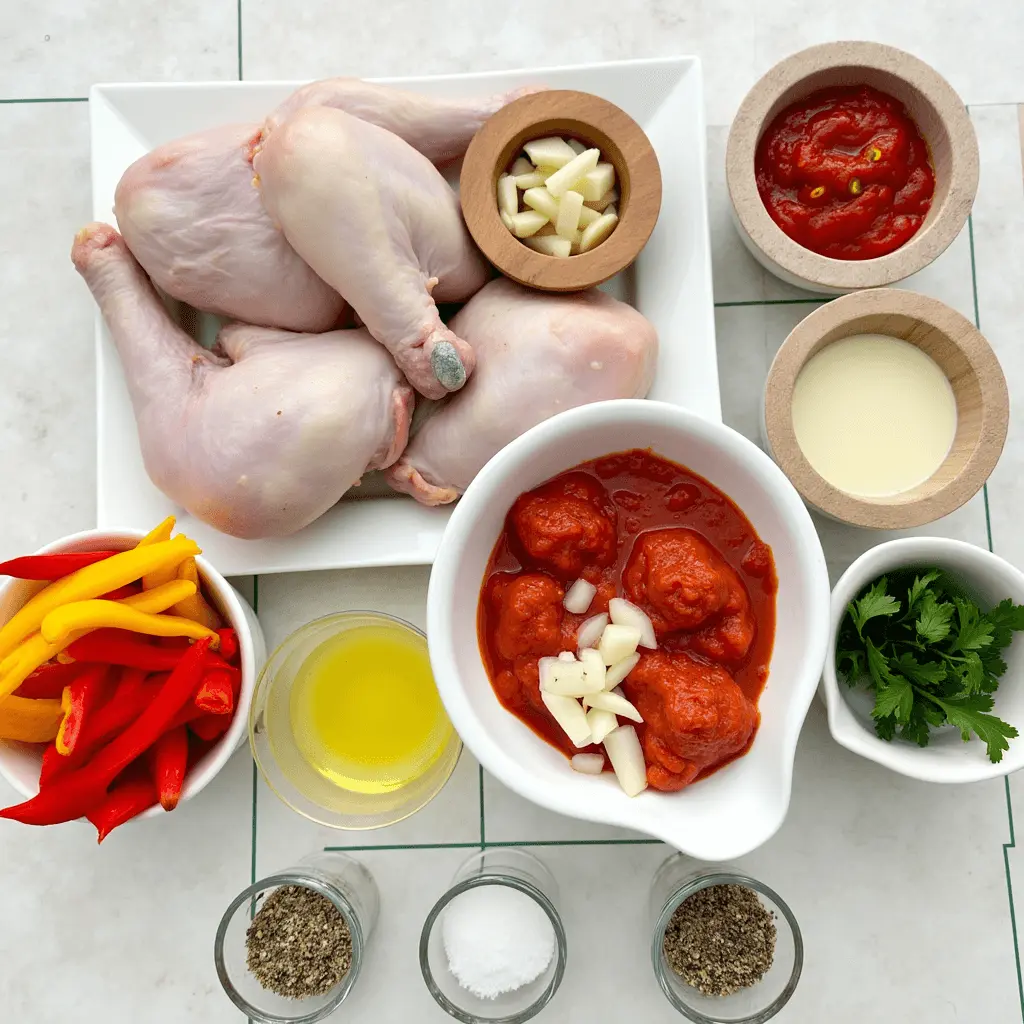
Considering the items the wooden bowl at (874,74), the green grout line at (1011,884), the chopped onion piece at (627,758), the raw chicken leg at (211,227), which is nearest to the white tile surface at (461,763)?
the green grout line at (1011,884)

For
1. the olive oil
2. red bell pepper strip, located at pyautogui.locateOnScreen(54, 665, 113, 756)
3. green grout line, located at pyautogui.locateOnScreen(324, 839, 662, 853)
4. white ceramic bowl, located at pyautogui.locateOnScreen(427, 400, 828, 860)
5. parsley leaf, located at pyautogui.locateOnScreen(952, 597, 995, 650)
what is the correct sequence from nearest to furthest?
white ceramic bowl, located at pyautogui.locateOnScreen(427, 400, 828, 860) → red bell pepper strip, located at pyautogui.locateOnScreen(54, 665, 113, 756) → parsley leaf, located at pyautogui.locateOnScreen(952, 597, 995, 650) → the olive oil → green grout line, located at pyautogui.locateOnScreen(324, 839, 662, 853)

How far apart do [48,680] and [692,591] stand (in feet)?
3.01

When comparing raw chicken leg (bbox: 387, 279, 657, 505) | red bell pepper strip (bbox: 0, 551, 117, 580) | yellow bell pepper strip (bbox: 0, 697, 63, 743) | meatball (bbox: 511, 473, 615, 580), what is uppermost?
raw chicken leg (bbox: 387, 279, 657, 505)

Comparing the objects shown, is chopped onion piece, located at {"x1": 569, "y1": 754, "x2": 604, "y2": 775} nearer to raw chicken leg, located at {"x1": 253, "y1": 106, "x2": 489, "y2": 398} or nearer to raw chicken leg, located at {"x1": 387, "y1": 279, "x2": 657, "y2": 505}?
raw chicken leg, located at {"x1": 387, "y1": 279, "x2": 657, "y2": 505}

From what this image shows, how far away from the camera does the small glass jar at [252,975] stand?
142 cm

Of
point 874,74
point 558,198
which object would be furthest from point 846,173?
point 558,198

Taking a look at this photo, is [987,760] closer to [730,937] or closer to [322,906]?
[730,937]

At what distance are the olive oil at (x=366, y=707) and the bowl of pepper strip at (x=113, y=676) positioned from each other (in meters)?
0.14

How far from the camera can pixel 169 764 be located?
1329 mm

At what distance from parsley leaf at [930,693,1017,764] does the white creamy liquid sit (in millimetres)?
341

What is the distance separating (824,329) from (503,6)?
0.84 m

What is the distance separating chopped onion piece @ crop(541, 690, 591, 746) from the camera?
1.20m

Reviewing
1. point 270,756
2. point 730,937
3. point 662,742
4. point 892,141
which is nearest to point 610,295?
point 892,141

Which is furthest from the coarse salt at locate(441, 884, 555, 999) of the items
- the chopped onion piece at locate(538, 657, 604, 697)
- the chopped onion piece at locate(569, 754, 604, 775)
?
the chopped onion piece at locate(538, 657, 604, 697)
